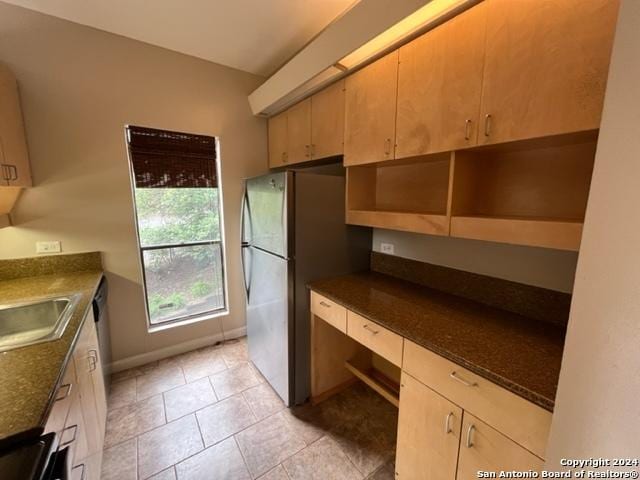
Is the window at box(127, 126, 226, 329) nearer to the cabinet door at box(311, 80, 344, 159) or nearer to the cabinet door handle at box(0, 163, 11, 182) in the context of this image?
the cabinet door handle at box(0, 163, 11, 182)

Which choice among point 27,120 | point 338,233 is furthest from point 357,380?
point 27,120

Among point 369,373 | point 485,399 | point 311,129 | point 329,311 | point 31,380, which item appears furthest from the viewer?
point 369,373

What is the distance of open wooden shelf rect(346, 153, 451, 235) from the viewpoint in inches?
60.2

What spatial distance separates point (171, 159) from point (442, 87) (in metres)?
2.20

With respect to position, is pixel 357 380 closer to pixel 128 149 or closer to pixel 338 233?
pixel 338 233

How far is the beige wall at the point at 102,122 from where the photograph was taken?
1845 millimetres

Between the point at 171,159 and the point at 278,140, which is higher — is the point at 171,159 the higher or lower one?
the lower one

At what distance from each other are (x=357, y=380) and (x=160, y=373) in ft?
5.60

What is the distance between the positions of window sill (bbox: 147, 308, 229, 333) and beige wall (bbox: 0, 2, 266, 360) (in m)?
0.04

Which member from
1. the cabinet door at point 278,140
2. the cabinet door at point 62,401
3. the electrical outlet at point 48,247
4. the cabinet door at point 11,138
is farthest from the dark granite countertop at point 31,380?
the cabinet door at point 278,140

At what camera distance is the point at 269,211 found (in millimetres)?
1875

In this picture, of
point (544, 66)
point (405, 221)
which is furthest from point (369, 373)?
point (544, 66)

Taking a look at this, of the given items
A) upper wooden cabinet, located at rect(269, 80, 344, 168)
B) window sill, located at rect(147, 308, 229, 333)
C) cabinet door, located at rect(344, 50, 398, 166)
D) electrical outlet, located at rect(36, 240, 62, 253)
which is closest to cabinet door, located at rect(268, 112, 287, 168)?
upper wooden cabinet, located at rect(269, 80, 344, 168)

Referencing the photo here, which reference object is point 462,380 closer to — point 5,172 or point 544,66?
point 544,66
